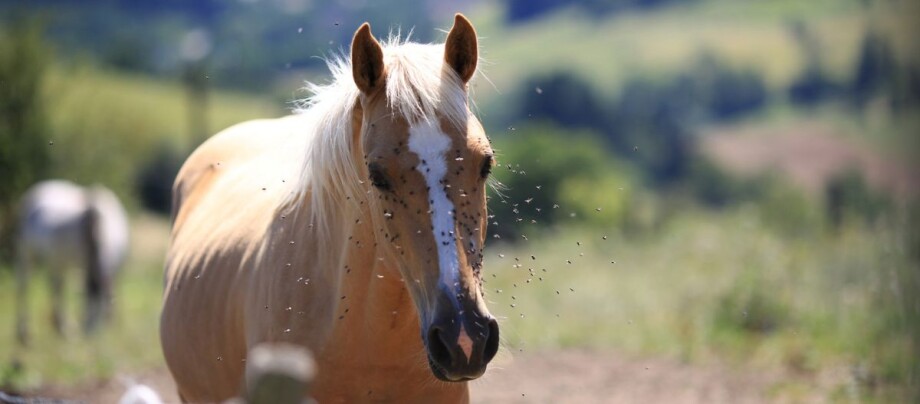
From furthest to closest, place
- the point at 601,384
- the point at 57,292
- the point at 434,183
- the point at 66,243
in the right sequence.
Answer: the point at 66,243 → the point at 57,292 → the point at 601,384 → the point at 434,183

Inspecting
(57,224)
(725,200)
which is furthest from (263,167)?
(725,200)

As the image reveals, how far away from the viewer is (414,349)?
3.08 m

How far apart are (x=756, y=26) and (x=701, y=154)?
490 inches

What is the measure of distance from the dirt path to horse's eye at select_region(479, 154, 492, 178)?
384 centimetres

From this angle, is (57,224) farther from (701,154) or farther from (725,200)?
(701,154)

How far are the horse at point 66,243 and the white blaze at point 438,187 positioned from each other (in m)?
9.01

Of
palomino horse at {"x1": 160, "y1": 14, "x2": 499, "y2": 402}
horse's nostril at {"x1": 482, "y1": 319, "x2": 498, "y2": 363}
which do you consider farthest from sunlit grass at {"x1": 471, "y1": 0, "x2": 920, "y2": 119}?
horse's nostril at {"x1": 482, "y1": 319, "x2": 498, "y2": 363}

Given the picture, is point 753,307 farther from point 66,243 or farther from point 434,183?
point 66,243

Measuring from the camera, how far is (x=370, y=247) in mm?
3018

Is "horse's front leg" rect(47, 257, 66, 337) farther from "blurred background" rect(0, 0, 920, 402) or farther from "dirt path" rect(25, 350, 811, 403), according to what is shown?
"dirt path" rect(25, 350, 811, 403)

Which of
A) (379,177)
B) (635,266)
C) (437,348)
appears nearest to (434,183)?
(379,177)

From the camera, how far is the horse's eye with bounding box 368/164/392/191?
2.73 meters

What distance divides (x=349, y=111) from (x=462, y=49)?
40 centimetres

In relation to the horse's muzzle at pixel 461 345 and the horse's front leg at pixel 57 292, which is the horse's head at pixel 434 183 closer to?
the horse's muzzle at pixel 461 345
